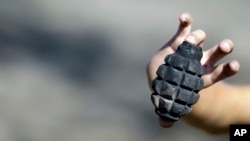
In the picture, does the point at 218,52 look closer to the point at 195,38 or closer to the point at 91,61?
the point at 195,38

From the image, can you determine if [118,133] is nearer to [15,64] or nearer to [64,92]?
[64,92]

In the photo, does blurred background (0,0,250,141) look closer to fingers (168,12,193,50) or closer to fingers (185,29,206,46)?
fingers (168,12,193,50)

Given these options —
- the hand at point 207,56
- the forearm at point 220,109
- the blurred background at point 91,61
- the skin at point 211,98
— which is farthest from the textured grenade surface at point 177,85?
the blurred background at point 91,61

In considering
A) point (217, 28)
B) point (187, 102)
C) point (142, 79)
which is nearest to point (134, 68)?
point (142, 79)

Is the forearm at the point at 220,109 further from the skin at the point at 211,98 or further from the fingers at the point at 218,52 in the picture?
the fingers at the point at 218,52

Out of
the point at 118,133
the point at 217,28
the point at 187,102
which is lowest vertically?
the point at 187,102

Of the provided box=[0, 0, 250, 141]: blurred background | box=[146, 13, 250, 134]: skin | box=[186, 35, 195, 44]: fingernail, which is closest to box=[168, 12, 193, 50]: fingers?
box=[146, 13, 250, 134]: skin
